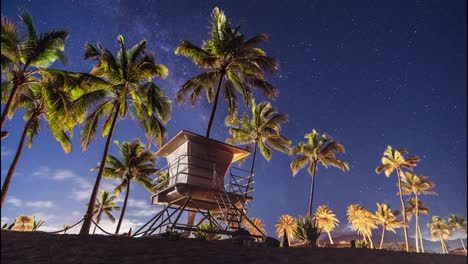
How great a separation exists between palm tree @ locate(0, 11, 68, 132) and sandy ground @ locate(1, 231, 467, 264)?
593 cm

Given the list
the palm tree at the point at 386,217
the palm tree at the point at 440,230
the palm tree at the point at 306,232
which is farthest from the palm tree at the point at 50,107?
the palm tree at the point at 440,230

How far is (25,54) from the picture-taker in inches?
550

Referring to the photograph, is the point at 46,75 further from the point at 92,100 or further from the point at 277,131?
the point at 277,131

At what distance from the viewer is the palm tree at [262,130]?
2916 cm

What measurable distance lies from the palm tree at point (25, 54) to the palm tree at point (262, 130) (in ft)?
54.5

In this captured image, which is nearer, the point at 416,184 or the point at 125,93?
the point at 125,93

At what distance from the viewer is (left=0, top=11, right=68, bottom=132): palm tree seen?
13094mm

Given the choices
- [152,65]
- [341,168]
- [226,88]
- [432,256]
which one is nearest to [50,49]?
[152,65]

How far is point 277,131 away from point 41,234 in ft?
71.2

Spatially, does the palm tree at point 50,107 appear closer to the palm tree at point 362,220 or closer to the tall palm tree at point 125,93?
the tall palm tree at point 125,93

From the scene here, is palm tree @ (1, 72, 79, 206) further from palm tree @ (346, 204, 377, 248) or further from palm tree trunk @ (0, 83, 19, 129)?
palm tree @ (346, 204, 377, 248)

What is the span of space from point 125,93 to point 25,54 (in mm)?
5547

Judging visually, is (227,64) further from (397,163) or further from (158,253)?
(397,163)

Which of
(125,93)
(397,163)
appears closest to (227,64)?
(125,93)
